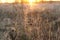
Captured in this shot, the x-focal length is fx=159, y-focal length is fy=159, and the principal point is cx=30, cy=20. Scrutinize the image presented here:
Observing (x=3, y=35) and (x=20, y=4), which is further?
(x=20, y=4)

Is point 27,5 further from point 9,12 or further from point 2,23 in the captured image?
point 2,23

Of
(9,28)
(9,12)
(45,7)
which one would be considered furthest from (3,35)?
(45,7)

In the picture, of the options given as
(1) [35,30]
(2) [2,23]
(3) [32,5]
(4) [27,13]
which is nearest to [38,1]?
(3) [32,5]

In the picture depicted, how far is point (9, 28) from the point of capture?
1.46 m

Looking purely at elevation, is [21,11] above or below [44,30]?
above

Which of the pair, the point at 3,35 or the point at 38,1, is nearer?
the point at 3,35

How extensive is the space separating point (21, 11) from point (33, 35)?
0.26 meters

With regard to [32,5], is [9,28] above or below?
below

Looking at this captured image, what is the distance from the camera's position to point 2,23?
1488mm

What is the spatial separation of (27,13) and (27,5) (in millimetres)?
89

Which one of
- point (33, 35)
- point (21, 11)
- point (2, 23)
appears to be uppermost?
point (21, 11)

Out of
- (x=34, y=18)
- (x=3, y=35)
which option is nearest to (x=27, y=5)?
(x=34, y=18)

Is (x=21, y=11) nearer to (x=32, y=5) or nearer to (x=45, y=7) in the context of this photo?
(x=32, y=5)

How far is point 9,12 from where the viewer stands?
1489 millimetres
